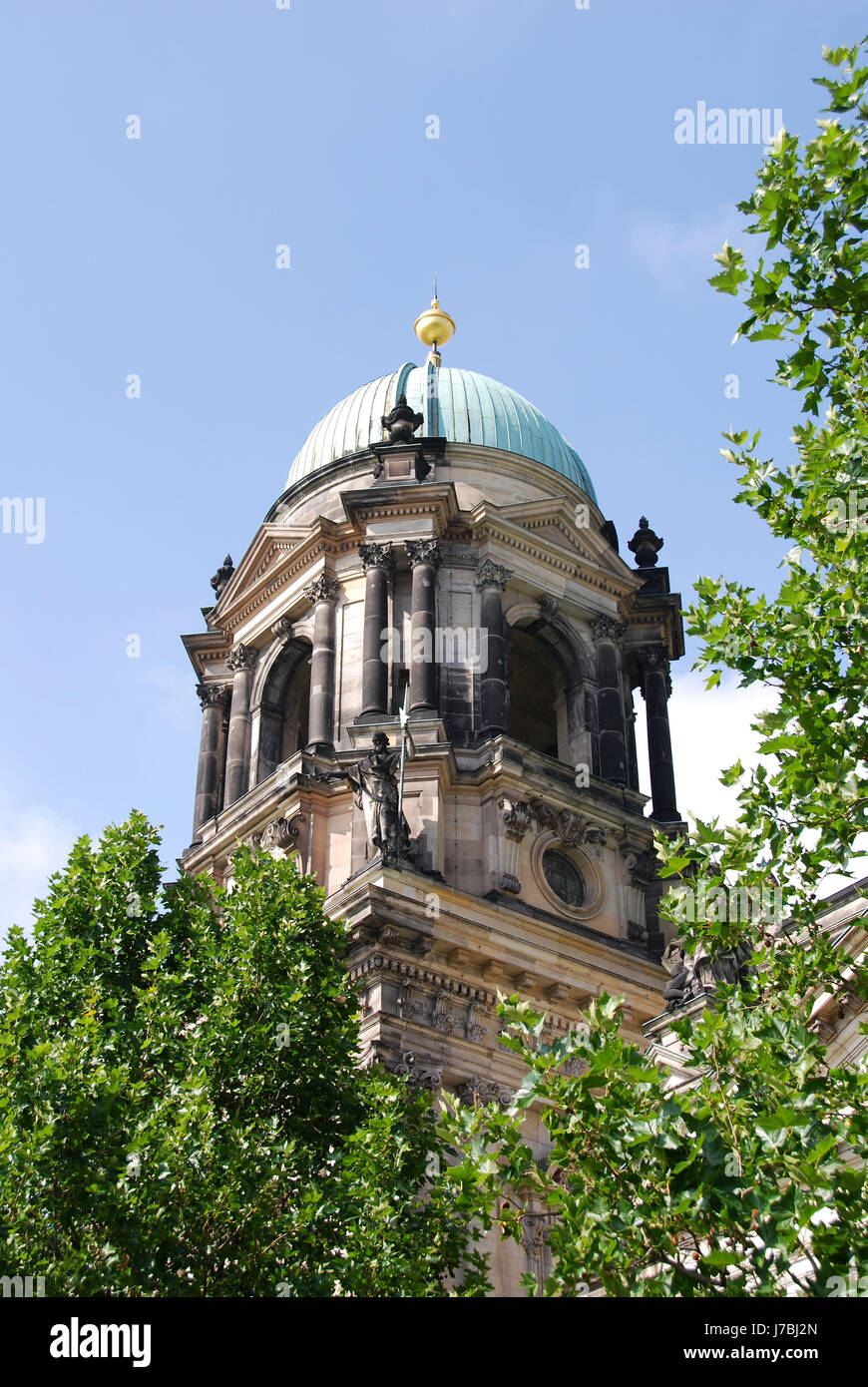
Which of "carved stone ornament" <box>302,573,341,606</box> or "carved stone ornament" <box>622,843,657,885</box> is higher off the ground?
"carved stone ornament" <box>302,573,341,606</box>

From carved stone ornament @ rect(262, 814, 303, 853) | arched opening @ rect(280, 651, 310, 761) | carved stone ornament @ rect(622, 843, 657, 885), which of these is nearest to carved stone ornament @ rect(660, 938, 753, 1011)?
carved stone ornament @ rect(622, 843, 657, 885)

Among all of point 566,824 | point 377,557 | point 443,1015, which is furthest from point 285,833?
point 377,557

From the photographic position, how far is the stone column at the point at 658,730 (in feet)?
127

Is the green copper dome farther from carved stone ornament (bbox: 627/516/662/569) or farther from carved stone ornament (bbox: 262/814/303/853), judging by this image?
carved stone ornament (bbox: 262/814/303/853)

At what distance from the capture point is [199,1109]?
62.6ft

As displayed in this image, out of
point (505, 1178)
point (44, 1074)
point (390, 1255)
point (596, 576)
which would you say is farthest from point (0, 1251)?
point (596, 576)

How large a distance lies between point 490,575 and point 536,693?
5615 mm

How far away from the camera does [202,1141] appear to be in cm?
1895

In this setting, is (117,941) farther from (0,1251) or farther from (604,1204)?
(604,1204)

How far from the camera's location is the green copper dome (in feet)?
139

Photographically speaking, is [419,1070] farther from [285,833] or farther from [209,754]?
[209,754]

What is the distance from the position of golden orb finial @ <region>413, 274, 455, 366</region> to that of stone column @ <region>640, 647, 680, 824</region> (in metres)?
10.5

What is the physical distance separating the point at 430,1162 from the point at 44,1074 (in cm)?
538

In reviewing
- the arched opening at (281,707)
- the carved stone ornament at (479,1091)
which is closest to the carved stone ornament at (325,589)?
the arched opening at (281,707)
